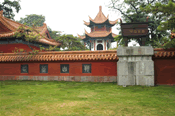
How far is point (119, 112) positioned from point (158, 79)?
5800 mm

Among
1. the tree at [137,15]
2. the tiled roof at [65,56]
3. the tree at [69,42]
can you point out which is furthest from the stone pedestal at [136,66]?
the tree at [69,42]

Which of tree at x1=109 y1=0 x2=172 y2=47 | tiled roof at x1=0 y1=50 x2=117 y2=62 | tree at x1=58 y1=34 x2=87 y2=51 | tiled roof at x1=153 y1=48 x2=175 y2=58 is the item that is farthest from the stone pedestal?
tree at x1=58 y1=34 x2=87 y2=51

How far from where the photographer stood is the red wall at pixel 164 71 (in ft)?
30.1

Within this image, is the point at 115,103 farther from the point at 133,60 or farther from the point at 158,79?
the point at 158,79

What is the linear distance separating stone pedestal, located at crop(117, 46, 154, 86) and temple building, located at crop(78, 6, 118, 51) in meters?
17.2

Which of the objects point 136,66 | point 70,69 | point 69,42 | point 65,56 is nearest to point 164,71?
point 136,66

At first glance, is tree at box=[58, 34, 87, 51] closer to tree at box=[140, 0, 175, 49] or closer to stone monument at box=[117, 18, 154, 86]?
stone monument at box=[117, 18, 154, 86]

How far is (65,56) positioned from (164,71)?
562 cm

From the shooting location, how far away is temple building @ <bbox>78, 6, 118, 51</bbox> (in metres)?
25.7

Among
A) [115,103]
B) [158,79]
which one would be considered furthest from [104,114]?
[158,79]

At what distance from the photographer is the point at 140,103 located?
5.18 metres

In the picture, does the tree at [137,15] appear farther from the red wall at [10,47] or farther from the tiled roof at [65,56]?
the red wall at [10,47]

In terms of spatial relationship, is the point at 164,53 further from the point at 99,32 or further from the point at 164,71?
the point at 99,32

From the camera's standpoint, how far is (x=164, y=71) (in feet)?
30.3
